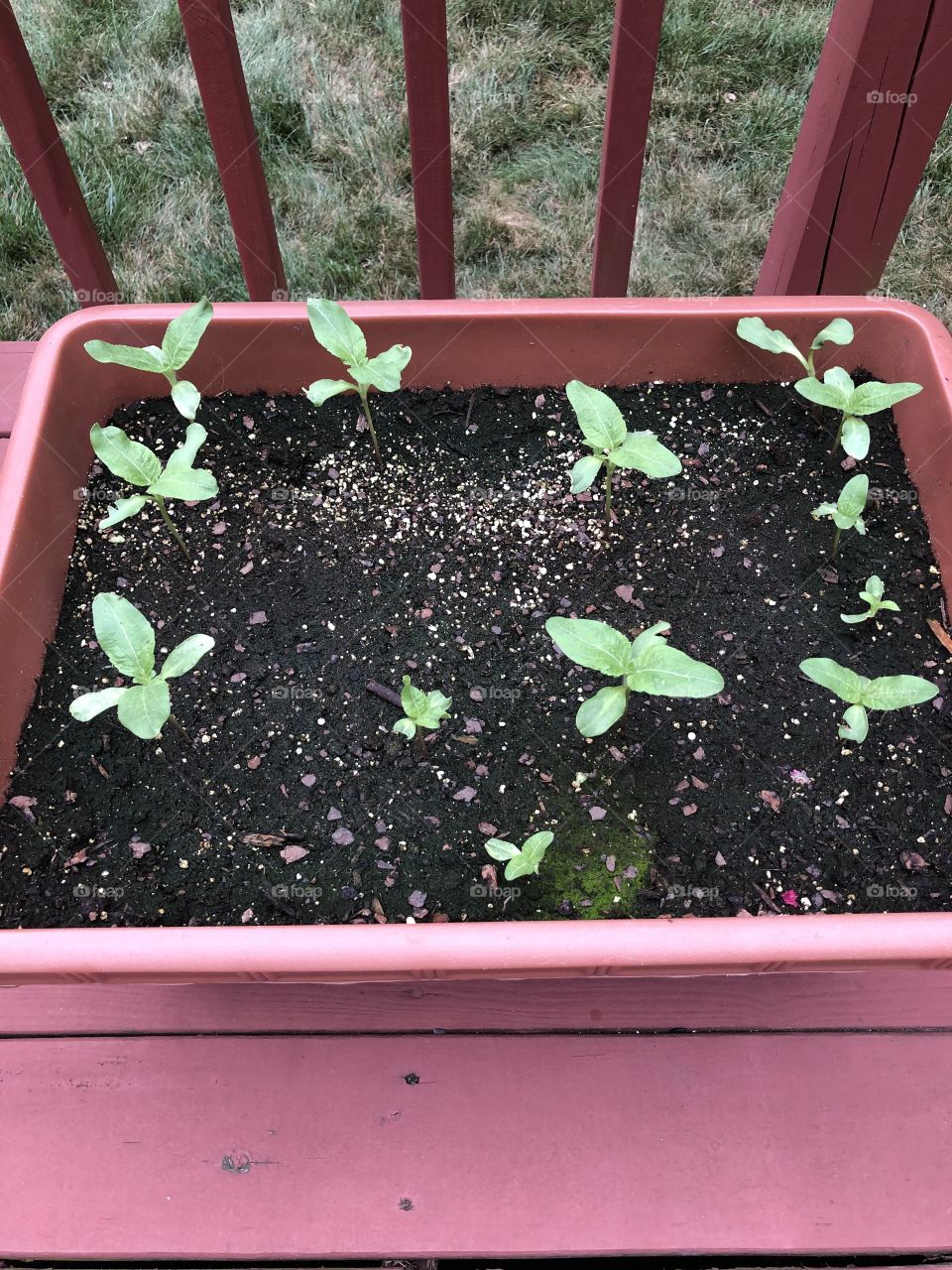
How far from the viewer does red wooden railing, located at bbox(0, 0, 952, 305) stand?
1.14 meters

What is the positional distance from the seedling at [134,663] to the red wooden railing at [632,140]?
70cm

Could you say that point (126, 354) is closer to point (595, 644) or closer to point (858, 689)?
point (595, 644)

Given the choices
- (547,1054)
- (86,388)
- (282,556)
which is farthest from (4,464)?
(547,1054)

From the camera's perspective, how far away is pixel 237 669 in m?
1.10

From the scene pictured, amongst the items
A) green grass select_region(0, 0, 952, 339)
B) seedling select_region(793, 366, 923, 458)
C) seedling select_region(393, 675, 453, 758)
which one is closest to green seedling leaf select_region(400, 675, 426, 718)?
seedling select_region(393, 675, 453, 758)

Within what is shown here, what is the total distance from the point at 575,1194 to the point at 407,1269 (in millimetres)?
176

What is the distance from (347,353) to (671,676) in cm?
53

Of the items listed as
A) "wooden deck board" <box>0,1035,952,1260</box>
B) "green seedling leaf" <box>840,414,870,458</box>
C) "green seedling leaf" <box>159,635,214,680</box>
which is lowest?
"wooden deck board" <box>0,1035,952,1260</box>

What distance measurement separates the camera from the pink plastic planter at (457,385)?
31.5 inches

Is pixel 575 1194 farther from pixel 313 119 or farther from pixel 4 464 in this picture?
pixel 313 119

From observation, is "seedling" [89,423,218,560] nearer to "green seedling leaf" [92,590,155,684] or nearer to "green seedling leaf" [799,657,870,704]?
"green seedling leaf" [92,590,155,684]

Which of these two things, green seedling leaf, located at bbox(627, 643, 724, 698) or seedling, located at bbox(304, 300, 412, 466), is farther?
seedling, located at bbox(304, 300, 412, 466)

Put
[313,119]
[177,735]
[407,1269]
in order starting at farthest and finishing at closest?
[313,119]
[177,735]
[407,1269]

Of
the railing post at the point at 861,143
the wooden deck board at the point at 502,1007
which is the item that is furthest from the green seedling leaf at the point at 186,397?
the railing post at the point at 861,143
